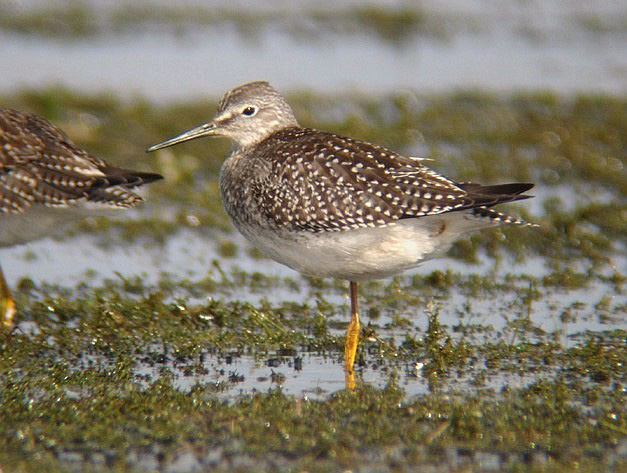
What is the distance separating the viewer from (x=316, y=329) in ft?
26.6

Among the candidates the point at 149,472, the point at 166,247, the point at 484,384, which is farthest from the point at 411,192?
the point at 166,247

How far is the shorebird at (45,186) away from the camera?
808cm

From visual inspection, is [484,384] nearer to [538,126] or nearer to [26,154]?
[26,154]

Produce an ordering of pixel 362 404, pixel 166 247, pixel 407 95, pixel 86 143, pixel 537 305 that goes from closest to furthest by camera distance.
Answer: pixel 362 404
pixel 537 305
pixel 166 247
pixel 86 143
pixel 407 95

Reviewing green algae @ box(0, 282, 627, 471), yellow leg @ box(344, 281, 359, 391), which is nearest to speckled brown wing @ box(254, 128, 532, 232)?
yellow leg @ box(344, 281, 359, 391)

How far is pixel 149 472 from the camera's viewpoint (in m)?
5.58

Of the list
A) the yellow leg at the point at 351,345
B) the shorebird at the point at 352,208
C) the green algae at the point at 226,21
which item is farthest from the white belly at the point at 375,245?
the green algae at the point at 226,21

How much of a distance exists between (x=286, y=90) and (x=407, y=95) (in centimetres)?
166

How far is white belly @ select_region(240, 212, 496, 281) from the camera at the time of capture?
7.32m

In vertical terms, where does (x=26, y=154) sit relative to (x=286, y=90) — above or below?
below

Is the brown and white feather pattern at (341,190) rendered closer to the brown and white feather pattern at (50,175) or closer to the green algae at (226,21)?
the brown and white feather pattern at (50,175)

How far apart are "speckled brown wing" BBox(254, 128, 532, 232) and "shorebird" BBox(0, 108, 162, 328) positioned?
1340 millimetres

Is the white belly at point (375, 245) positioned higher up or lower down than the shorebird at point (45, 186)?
lower down

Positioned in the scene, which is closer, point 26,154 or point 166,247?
point 26,154
